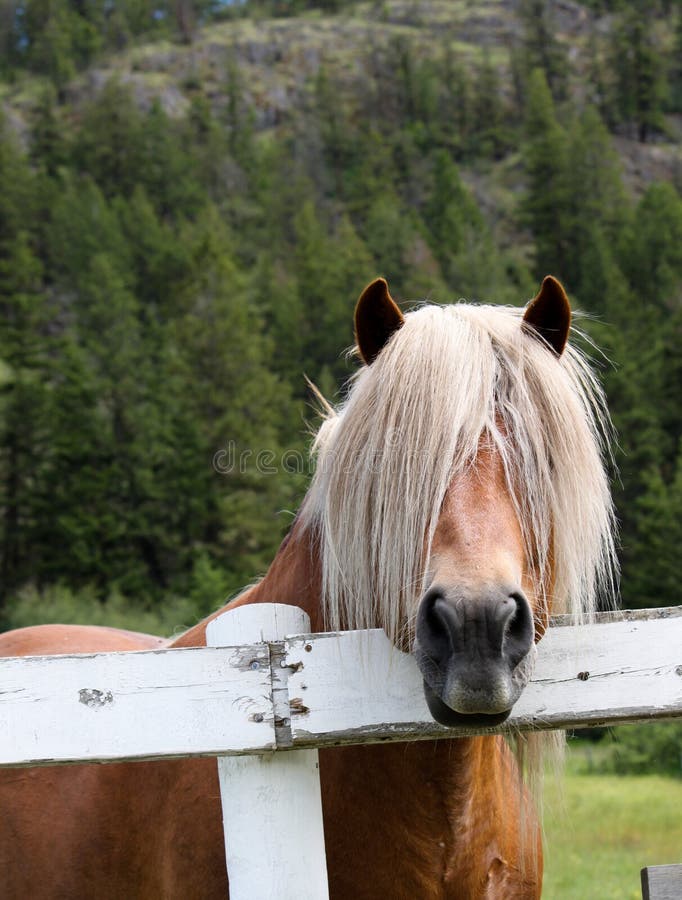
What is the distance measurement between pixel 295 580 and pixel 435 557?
25.9 inches

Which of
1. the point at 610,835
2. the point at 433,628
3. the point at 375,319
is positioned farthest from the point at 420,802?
the point at 610,835

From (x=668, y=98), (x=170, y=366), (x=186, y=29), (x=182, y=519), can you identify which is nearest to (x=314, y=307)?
(x=170, y=366)

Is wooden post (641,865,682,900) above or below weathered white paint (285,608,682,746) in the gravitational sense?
below

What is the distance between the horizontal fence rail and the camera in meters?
1.74

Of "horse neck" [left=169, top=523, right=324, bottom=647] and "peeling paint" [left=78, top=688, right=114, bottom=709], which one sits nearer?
"peeling paint" [left=78, top=688, right=114, bottom=709]

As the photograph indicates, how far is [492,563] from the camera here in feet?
6.02

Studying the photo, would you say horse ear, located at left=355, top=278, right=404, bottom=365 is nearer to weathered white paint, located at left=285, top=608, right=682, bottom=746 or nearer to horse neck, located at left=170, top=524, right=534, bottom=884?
weathered white paint, located at left=285, top=608, right=682, bottom=746

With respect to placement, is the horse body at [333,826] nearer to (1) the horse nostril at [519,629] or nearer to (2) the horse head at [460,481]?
(2) the horse head at [460,481]

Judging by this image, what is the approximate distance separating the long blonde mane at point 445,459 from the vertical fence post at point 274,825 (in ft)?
1.15

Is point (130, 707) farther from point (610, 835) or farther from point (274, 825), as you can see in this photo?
point (610, 835)

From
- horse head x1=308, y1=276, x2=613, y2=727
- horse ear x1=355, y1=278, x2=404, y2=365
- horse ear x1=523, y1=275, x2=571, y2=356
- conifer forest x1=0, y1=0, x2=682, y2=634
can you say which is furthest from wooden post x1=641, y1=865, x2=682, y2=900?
conifer forest x1=0, y1=0, x2=682, y2=634

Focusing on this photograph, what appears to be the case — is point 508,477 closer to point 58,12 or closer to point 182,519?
point 182,519

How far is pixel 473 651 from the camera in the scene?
1.74 metres

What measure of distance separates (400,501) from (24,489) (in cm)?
4654
